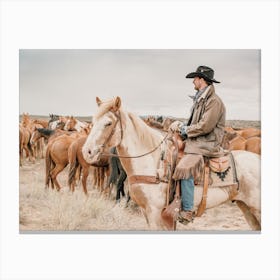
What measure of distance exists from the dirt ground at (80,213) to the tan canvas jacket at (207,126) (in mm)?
764

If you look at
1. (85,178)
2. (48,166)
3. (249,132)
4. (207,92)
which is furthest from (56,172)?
(249,132)

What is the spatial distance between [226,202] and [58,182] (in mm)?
1966

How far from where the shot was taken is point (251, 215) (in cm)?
478

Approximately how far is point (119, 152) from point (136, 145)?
201 millimetres

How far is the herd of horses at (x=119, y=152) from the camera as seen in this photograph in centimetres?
435

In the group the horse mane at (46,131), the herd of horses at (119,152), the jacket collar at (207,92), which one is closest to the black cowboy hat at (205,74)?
the jacket collar at (207,92)

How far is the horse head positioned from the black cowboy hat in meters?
0.96

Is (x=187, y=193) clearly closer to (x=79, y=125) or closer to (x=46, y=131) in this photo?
(x=79, y=125)

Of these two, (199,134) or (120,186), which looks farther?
(120,186)

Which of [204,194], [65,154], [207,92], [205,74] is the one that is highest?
[205,74]

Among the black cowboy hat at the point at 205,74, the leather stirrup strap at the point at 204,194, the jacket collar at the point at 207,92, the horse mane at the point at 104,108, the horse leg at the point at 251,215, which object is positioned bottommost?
the horse leg at the point at 251,215

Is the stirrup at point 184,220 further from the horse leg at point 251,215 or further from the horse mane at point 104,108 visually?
the horse mane at point 104,108

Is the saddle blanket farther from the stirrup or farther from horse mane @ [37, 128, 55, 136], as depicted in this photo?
horse mane @ [37, 128, 55, 136]
